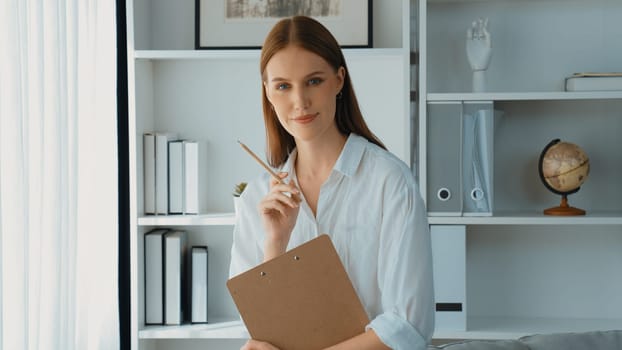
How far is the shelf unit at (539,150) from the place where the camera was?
105 inches

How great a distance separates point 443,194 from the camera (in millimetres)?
2455

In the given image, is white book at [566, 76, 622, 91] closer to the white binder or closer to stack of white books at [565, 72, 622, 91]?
stack of white books at [565, 72, 622, 91]

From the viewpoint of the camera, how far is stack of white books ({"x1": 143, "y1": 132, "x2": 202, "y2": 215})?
2.60m

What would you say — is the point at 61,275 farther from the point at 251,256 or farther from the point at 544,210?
the point at 544,210

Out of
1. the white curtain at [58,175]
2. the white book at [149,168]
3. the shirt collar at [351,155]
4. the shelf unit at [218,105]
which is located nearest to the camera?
the shirt collar at [351,155]

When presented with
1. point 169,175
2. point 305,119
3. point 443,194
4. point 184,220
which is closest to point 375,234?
point 305,119

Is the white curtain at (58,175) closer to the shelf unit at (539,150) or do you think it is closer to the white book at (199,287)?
the white book at (199,287)

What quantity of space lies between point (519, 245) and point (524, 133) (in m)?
0.39

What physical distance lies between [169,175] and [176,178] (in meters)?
0.02

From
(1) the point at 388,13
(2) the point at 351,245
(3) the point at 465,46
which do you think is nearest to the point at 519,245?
(3) the point at 465,46

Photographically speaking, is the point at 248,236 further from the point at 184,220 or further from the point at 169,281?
the point at 169,281

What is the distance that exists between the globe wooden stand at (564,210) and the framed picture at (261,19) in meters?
0.79

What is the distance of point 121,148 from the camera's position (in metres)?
2.57

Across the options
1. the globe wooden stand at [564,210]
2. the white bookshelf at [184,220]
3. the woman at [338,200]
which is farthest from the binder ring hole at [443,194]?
the woman at [338,200]
